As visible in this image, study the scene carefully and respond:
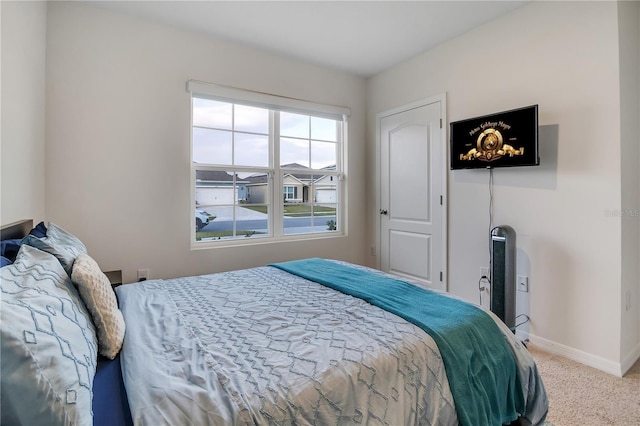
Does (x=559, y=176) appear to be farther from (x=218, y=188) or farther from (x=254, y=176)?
(x=218, y=188)

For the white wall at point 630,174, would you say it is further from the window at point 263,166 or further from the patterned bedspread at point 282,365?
the window at point 263,166

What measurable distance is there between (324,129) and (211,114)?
1318 mm

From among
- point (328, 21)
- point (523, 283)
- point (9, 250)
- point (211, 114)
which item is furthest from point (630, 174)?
point (9, 250)

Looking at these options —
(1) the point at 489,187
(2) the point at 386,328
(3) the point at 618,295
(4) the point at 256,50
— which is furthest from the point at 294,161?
(3) the point at 618,295

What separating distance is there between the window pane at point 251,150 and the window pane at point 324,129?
24.5 inches

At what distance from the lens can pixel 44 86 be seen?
2.34 meters

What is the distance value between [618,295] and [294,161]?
9.53 feet

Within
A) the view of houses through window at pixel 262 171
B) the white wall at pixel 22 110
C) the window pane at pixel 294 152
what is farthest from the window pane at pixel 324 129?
the white wall at pixel 22 110

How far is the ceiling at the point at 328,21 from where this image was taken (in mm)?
2541

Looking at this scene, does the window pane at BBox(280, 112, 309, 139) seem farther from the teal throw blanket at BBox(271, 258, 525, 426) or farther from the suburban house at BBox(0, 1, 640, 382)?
the teal throw blanket at BBox(271, 258, 525, 426)

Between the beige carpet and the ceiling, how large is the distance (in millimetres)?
2711

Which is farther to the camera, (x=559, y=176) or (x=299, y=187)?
(x=299, y=187)

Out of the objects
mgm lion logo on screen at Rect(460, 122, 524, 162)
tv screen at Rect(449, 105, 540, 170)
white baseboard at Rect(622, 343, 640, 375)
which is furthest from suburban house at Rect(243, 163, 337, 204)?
white baseboard at Rect(622, 343, 640, 375)

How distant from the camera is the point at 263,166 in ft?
11.1
